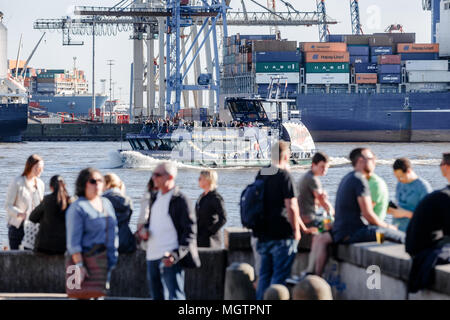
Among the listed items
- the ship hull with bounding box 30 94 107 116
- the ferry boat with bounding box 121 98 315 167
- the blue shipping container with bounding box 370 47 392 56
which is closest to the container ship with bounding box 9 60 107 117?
the ship hull with bounding box 30 94 107 116

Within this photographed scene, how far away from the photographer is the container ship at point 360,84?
78562 millimetres

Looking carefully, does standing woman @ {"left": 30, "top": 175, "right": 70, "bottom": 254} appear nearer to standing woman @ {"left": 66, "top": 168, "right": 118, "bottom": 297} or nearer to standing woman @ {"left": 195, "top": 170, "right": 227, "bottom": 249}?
standing woman @ {"left": 66, "top": 168, "right": 118, "bottom": 297}

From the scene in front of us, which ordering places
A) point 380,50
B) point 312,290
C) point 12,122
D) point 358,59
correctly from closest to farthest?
point 312,290 → point 358,59 → point 380,50 → point 12,122

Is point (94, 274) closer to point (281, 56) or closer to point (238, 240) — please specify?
point (238, 240)

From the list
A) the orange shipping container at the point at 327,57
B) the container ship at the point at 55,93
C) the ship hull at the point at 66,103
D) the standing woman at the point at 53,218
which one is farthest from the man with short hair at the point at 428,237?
the ship hull at the point at 66,103

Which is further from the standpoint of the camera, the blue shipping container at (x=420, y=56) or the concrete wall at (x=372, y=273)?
the blue shipping container at (x=420, y=56)

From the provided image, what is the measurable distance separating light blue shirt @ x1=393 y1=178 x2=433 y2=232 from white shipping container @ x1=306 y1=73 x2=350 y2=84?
7079 cm

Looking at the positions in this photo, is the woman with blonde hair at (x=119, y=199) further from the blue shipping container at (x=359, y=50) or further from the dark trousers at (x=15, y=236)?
the blue shipping container at (x=359, y=50)

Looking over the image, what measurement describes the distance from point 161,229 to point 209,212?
66.3 inches

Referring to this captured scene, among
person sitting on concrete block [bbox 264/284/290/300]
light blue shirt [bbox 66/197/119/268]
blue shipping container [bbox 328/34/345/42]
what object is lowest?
person sitting on concrete block [bbox 264/284/290/300]

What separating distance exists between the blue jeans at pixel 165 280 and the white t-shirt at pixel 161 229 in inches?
4.2

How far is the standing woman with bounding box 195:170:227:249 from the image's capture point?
825 centimetres

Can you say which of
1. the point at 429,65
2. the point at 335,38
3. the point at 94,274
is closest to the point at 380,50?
the point at 429,65

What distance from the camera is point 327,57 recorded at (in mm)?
78875
